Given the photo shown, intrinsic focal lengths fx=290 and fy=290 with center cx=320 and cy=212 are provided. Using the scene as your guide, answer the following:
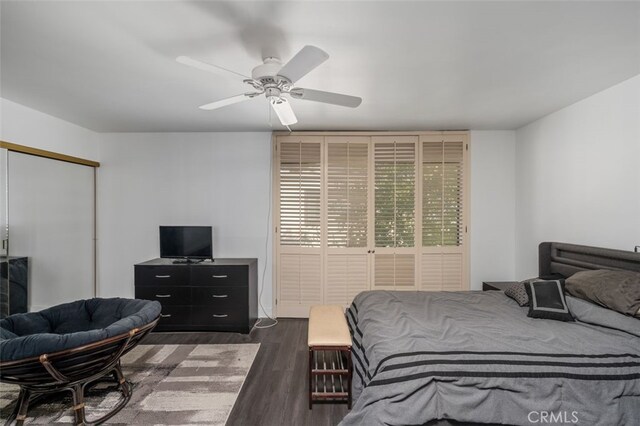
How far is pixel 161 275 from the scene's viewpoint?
11.4ft

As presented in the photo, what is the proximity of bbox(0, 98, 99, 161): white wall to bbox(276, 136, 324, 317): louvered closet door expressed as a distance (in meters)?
2.57

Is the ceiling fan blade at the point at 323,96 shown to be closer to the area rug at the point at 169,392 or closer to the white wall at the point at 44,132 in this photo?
the area rug at the point at 169,392

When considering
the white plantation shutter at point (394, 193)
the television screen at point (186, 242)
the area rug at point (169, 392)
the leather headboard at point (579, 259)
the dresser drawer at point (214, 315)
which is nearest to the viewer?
the area rug at point (169, 392)

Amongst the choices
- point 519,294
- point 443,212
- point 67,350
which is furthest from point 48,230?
point 519,294

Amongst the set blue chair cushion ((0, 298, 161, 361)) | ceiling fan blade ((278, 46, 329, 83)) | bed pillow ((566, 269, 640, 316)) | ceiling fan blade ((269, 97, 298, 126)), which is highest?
ceiling fan blade ((278, 46, 329, 83))

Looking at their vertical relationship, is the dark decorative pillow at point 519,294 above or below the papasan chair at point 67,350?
above

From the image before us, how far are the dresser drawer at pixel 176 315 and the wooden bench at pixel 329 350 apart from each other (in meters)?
1.78

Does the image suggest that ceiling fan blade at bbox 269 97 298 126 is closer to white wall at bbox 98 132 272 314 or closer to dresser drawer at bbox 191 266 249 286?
white wall at bbox 98 132 272 314

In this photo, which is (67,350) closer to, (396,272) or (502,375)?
(502,375)

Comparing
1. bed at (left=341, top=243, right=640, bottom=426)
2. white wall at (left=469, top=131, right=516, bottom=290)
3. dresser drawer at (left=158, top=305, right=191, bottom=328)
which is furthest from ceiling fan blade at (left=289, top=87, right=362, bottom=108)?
dresser drawer at (left=158, top=305, right=191, bottom=328)

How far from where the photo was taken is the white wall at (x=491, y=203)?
3977mm

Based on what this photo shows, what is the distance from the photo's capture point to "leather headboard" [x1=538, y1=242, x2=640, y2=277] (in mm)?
2273

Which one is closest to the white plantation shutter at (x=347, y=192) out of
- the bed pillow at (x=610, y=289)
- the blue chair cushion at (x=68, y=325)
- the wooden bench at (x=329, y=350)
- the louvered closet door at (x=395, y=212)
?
the louvered closet door at (x=395, y=212)

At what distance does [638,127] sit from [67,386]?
4622 millimetres
